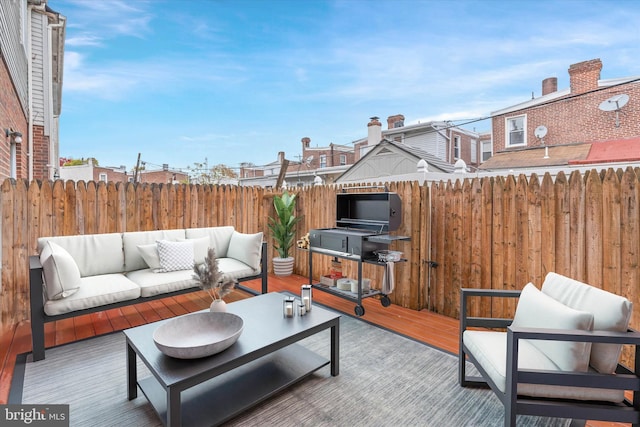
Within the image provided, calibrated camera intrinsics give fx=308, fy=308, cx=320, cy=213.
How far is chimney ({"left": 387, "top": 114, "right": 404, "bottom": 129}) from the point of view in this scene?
13.1m

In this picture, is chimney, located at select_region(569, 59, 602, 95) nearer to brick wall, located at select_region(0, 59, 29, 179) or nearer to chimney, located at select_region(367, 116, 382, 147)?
chimney, located at select_region(367, 116, 382, 147)

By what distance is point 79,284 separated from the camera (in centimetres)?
296

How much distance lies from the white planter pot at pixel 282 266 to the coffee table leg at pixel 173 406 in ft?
13.1

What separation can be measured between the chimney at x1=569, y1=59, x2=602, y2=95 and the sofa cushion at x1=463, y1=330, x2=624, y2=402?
913 cm

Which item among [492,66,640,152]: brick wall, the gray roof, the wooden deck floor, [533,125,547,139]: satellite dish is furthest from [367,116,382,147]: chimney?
the wooden deck floor

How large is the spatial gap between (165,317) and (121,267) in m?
0.84

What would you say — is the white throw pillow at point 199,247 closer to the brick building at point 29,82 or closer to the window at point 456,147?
the brick building at point 29,82

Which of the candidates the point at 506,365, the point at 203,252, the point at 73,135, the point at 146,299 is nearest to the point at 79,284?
the point at 146,299

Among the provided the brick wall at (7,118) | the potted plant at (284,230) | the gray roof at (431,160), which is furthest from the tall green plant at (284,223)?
the gray roof at (431,160)

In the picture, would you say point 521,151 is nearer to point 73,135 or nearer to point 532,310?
point 532,310

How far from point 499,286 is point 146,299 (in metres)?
3.79

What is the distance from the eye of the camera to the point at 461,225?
359 cm

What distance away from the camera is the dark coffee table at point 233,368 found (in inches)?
69.5

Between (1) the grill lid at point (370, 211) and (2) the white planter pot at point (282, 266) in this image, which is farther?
(2) the white planter pot at point (282, 266)
